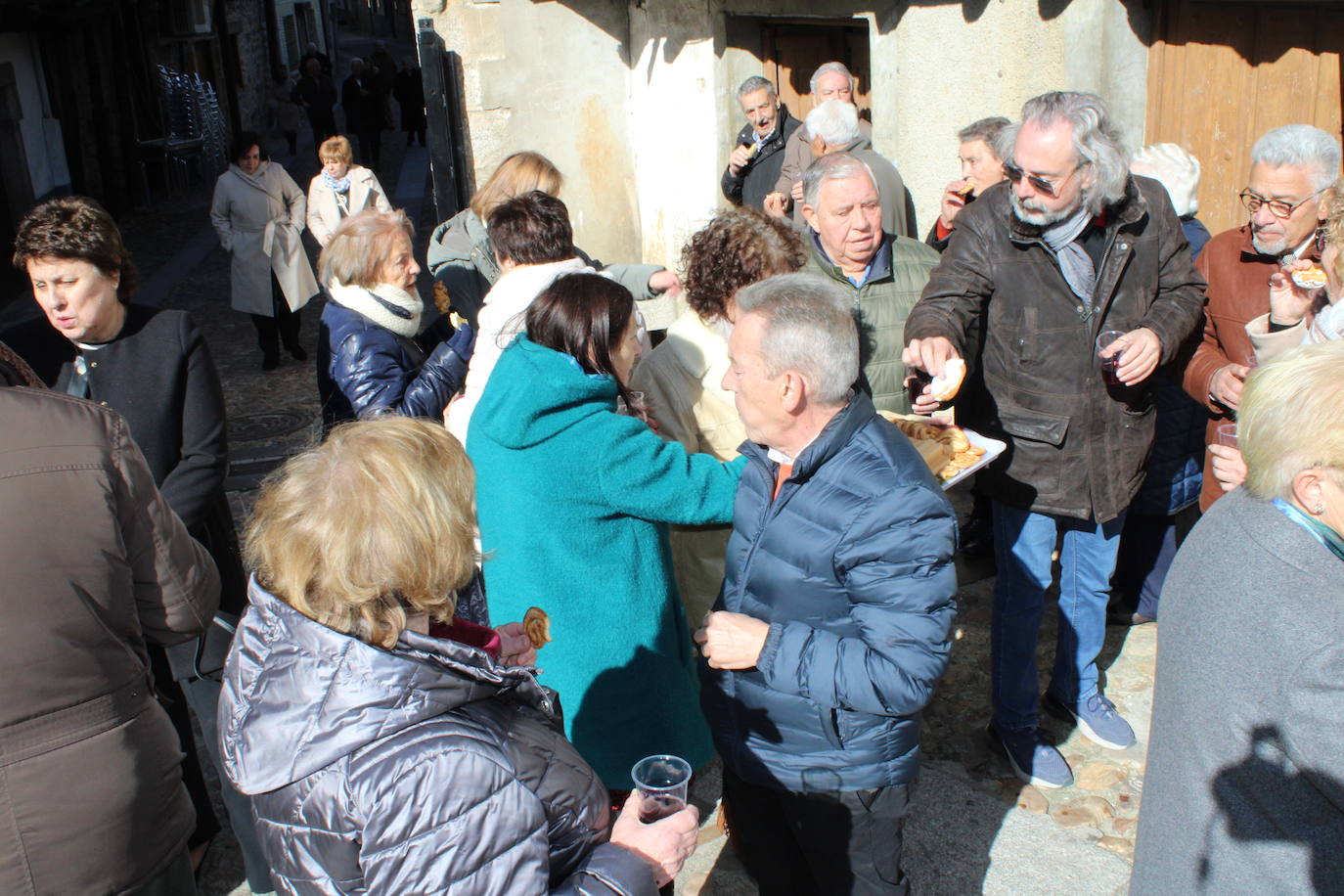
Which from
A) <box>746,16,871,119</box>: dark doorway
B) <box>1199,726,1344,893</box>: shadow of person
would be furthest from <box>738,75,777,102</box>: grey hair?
<box>1199,726,1344,893</box>: shadow of person

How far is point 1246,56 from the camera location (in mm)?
4906

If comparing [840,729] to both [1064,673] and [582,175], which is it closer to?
[1064,673]

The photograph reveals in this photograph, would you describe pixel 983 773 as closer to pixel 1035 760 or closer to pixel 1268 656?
pixel 1035 760

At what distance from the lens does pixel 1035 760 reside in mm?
3553

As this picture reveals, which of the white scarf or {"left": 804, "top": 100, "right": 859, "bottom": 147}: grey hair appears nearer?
the white scarf

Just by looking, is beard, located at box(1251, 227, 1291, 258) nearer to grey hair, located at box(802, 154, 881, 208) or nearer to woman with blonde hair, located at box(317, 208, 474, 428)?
grey hair, located at box(802, 154, 881, 208)

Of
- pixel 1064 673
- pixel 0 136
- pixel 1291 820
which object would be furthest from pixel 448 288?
pixel 0 136

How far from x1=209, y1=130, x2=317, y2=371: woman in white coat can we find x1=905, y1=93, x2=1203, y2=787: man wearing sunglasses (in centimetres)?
646

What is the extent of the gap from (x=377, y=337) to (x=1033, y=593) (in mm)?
2356

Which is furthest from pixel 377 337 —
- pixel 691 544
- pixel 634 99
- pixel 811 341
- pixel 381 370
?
pixel 634 99

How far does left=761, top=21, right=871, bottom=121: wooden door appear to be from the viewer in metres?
7.73

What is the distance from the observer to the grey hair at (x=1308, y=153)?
3381 mm

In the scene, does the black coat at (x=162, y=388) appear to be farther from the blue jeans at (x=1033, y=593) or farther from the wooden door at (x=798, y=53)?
the wooden door at (x=798, y=53)

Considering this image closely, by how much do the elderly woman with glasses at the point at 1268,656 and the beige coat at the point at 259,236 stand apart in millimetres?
7782
